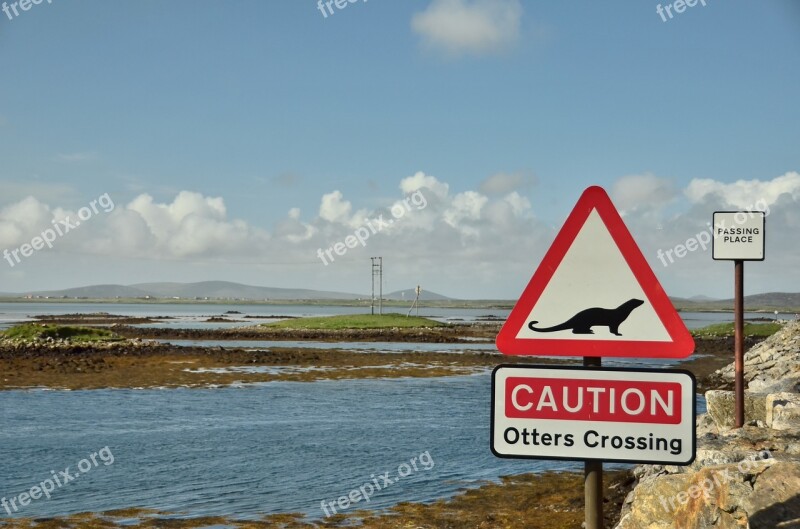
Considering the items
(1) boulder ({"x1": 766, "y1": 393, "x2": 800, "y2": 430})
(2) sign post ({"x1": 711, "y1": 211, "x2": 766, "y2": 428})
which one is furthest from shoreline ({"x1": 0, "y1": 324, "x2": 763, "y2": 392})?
(2) sign post ({"x1": 711, "y1": 211, "x2": 766, "y2": 428})

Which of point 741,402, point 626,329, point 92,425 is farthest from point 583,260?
point 92,425

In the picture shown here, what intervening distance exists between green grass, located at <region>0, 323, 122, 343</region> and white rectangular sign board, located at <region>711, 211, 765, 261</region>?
157ft

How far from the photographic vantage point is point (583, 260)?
3562mm

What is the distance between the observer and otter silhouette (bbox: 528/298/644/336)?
3461mm

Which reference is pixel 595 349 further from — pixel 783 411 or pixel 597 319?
pixel 783 411

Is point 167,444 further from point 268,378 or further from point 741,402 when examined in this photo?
point 268,378

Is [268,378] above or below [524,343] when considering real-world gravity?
below

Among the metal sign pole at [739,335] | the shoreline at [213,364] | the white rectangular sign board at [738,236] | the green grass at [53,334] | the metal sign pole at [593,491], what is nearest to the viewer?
the metal sign pole at [593,491]

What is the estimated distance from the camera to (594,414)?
137 inches

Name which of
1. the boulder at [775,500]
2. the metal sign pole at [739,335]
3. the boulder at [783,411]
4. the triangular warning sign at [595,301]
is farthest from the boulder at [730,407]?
the triangular warning sign at [595,301]

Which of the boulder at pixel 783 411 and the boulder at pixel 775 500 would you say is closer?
the boulder at pixel 775 500

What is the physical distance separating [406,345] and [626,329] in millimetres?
57207

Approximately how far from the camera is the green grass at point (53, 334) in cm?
4975

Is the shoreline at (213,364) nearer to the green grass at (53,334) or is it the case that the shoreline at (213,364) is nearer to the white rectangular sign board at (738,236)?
the green grass at (53,334)
